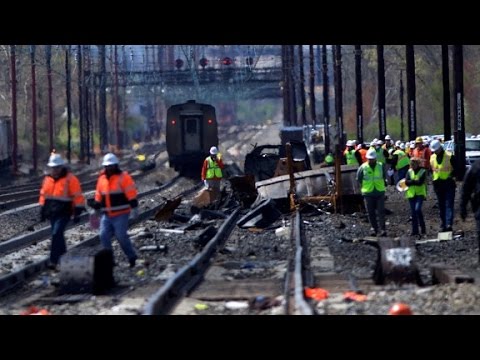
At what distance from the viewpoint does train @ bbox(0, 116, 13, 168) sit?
63.5m

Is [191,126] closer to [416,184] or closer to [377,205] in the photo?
[377,205]

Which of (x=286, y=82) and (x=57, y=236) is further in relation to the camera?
(x=286, y=82)

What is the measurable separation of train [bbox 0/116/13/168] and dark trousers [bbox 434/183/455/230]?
137 feet

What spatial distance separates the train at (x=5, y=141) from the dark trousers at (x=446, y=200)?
137 feet

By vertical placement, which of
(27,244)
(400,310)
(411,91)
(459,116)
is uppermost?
(411,91)

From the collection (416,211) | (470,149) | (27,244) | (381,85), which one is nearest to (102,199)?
(27,244)

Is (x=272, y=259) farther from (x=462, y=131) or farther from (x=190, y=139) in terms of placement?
(x=190, y=139)

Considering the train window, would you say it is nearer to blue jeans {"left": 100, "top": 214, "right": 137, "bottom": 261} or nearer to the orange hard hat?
blue jeans {"left": 100, "top": 214, "right": 137, "bottom": 261}

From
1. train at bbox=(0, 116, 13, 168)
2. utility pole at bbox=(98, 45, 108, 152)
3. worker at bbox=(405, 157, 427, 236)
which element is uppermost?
utility pole at bbox=(98, 45, 108, 152)

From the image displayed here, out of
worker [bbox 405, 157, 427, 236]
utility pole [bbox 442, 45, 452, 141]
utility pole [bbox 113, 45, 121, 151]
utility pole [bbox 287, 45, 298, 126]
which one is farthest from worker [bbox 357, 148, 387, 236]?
utility pole [bbox 113, 45, 121, 151]

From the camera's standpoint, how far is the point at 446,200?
24031 mm

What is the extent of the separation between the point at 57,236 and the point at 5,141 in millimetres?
47174

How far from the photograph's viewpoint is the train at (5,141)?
63469 millimetres
